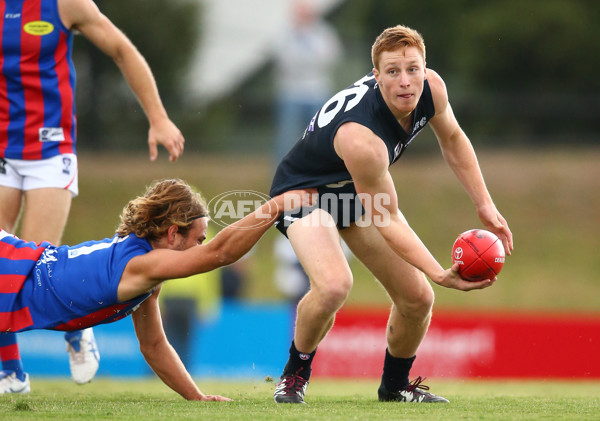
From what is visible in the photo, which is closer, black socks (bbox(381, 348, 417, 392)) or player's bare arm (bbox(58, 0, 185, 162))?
black socks (bbox(381, 348, 417, 392))

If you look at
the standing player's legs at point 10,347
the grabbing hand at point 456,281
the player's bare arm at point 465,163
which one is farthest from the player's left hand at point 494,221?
the standing player's legs at point 10,347

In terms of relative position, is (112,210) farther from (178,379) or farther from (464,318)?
(178,379)

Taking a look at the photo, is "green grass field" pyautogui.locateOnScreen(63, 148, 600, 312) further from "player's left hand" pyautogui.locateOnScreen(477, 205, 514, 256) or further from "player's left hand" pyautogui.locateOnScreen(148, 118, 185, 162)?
"player's left hand" pyautogui.locateOnScreen(477, 205, 514, 256)

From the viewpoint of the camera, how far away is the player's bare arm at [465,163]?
542 centimetres

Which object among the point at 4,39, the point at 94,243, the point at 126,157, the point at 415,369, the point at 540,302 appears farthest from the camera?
the point at 126,157

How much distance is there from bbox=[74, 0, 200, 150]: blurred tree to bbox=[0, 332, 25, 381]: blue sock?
17877 mm

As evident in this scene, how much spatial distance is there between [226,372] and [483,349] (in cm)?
317

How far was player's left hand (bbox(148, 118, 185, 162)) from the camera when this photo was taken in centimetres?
567

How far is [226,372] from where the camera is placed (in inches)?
428

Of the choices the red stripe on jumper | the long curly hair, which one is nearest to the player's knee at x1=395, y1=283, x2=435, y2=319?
the long curly hair

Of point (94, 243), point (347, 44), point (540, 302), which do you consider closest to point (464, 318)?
point (94, 243)

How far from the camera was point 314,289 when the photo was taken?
206 inches

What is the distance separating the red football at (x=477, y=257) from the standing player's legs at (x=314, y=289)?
2.66 feet

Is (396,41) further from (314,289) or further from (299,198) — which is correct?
(314,289)
